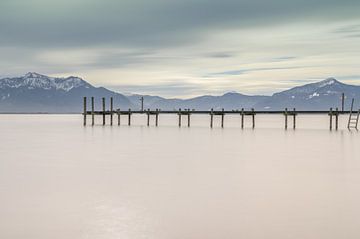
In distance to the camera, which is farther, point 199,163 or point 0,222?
point 199,163

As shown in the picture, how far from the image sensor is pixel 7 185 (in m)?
18.2

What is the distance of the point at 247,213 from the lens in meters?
13.7

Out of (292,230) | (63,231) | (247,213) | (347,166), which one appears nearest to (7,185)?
(63,231)

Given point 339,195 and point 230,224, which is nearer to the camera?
point 230,224

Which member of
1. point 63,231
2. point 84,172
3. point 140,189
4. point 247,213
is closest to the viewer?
point 63,231

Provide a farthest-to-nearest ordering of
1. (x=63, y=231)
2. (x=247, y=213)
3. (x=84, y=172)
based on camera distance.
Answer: (x=84, y=172) → (x=247, y=213) → (x=63, y=231)

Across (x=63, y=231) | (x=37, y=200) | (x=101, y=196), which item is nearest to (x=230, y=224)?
(x=63, y=231)

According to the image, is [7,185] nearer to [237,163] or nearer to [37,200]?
[37,200]

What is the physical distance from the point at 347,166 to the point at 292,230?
A: 565 inches

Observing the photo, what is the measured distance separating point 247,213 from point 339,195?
431 centimetres

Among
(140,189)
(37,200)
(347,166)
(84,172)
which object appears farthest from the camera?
(347,166)

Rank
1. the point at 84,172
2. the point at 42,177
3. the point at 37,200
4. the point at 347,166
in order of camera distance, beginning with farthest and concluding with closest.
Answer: the point at 347,166
the point at 84,172
the point at 42,177
the point at 37,200

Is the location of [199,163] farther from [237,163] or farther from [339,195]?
[339,195]

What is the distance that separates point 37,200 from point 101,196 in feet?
6.53
